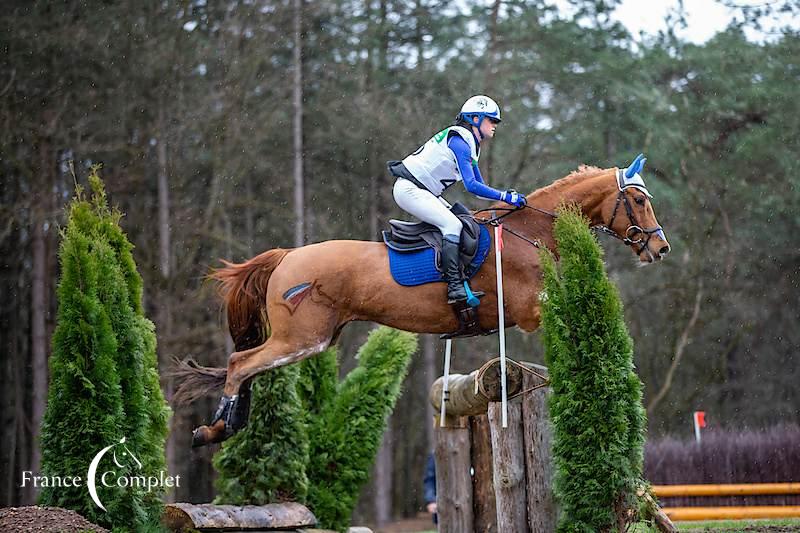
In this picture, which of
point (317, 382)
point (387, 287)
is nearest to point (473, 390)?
point (387, 287)

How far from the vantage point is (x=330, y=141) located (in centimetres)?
2223

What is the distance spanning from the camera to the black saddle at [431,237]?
6934mm

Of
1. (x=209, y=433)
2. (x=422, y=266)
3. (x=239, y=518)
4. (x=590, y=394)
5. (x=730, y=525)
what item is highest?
(x=422, y=266)

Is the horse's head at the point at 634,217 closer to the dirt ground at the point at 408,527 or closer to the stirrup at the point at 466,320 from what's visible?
the stirrup at the point at 466,320

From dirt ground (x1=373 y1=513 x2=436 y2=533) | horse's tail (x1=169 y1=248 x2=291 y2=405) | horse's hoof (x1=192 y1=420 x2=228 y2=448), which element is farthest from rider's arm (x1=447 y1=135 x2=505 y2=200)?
dirt ground (x1=373 y1=513 x2=436 y2=533)

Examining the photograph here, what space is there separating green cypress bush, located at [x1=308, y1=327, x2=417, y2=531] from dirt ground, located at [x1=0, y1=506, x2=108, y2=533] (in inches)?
136

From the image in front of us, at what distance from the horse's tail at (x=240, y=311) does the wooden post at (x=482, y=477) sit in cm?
182

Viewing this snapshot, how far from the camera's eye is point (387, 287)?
705 cm

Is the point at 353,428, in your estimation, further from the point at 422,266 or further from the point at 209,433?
the point at 422,266

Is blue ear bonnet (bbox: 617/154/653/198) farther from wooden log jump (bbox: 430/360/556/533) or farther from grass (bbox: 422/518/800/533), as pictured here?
grass (bbox: 422/518/800/533)

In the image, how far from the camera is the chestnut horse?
23.0 ft

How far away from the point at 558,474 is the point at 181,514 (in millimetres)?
2933

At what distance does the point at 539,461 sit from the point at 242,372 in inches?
87.0
